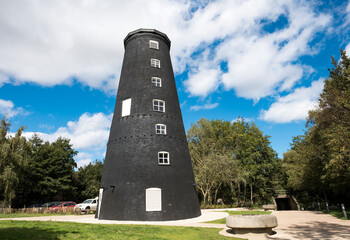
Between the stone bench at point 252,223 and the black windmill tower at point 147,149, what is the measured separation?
22.6 feet

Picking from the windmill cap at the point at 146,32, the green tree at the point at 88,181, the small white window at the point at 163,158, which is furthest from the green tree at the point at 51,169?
the small white window at the point at 163,158

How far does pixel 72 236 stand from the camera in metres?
7.94

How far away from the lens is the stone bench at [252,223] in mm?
9352

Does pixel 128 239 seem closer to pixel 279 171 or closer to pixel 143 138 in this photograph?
pixel 143 138

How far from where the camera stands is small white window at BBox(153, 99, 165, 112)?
18.6 m

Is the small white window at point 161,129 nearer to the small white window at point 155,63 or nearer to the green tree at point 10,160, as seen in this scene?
the small white window at point 155,63

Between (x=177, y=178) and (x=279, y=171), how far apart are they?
106 ft

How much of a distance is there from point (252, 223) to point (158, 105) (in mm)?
11929

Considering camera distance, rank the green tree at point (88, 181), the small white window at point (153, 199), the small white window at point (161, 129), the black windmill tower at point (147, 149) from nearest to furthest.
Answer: the small white window at point (153, 199) < the black windmill tower at point (147, 149) < the small white window at point (161, 129) < the green tree at point (88, 181)

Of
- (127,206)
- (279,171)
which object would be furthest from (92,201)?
(279,171)

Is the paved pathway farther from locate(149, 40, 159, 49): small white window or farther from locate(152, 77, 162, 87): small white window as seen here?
locate(149, 40, 159, 49): small white window

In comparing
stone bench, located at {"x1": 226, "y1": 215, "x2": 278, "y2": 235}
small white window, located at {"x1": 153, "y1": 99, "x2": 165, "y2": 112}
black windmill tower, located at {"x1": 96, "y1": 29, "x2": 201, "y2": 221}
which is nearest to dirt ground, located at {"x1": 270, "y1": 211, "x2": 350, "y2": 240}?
stone bench, located at {"x1": 226, "y1": 215, "x2": 278, "y2": 235}

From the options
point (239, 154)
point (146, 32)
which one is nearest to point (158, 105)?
point (146, 32)

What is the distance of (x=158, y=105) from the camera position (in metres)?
18.8
